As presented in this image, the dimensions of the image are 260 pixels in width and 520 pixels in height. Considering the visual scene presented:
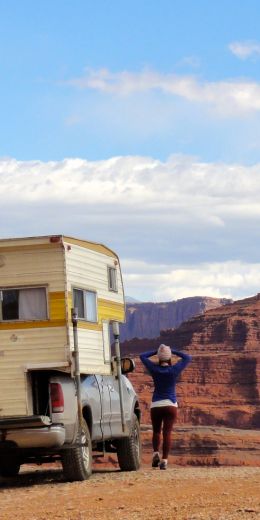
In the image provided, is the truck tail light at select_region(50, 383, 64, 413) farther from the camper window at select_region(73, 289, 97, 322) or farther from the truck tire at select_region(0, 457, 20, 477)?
the truck tire at select_region(0, 457, 20, 477)

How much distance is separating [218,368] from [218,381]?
1.59 metres

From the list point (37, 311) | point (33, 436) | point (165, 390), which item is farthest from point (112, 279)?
point (33, 436)

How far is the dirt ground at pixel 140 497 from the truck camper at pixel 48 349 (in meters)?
0.56

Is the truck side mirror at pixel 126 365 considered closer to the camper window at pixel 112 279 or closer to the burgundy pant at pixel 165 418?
the burgundy pant at pixel 165 418

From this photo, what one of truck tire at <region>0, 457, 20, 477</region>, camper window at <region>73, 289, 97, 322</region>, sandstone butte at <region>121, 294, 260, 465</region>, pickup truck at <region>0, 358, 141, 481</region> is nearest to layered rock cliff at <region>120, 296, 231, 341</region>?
sandstone butte at <region>121, 294, 260, 465</region>

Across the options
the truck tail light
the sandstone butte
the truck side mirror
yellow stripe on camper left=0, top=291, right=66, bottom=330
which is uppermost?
the sandstone butte

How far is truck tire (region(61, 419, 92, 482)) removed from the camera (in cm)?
1313

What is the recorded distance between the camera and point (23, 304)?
12859 millimetres

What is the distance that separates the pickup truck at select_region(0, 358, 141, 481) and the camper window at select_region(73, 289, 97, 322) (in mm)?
789

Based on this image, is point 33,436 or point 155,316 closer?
point 33,436

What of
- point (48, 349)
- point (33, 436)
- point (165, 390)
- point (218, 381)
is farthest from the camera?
point (218, 381)

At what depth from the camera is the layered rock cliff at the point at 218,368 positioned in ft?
311

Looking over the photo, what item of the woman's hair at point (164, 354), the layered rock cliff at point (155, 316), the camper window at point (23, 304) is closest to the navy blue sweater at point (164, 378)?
the woman's hair at point (164, 354)

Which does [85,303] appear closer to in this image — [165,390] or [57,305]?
[57,305]
